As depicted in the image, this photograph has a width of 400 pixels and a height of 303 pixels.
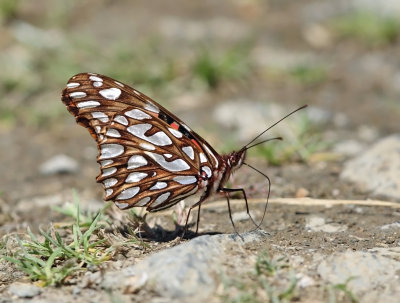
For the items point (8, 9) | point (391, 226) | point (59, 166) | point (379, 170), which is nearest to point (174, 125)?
point (391, 226)

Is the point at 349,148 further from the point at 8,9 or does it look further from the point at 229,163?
the point at 8,9

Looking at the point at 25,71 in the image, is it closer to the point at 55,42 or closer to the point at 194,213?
the point at 55,42

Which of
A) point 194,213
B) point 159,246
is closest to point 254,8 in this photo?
point 194,213

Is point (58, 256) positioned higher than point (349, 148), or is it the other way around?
point (349, 148)

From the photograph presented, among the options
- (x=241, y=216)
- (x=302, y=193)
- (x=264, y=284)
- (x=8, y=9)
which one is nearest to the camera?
(x=264, y=284)

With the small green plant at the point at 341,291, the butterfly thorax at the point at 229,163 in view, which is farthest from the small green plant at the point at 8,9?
the small green plant at the point at 341,291

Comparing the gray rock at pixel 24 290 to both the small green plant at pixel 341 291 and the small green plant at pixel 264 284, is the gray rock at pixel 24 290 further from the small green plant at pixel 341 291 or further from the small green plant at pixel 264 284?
the small green plant at pixel 341 291
